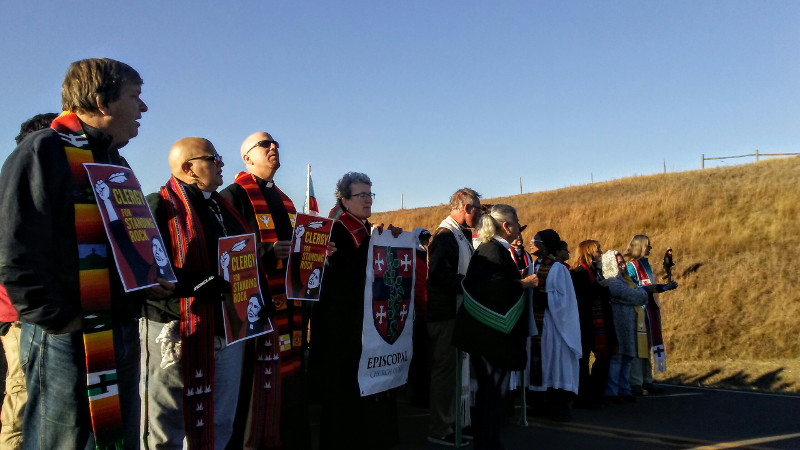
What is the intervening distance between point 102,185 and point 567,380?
5.70 m

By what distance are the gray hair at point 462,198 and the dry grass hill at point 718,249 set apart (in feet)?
21.2

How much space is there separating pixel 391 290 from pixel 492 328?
0.82 metres

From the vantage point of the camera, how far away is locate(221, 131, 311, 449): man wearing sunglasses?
4.55 metres

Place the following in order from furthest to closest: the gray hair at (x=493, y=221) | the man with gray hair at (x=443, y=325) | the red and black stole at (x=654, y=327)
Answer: the red and black stole at (x=654, y=327) → the man with gray hair at (x=443, y=325) → the gray hair at (x=493, y=221)

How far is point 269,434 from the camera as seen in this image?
4266 millimetres

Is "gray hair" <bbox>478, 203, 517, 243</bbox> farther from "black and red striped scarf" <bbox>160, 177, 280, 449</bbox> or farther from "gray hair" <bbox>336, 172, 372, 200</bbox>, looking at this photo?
"black and red striped scarf" <bbox>160, 177, 280, 449</bbox>

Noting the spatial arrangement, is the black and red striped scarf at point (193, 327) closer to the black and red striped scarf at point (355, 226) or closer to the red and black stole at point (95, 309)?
the red and black stole at point (95, 309)

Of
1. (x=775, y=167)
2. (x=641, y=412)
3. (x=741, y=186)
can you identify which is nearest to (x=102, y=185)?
(x=641, y=412)

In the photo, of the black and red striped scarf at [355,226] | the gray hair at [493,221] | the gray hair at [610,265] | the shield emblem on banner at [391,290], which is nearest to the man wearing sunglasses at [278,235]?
the black and red striped scarf at [355,226]

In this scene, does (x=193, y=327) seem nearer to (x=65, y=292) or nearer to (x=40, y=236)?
(x=65, y=292)

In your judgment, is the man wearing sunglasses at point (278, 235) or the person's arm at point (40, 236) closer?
the person's arm at point (40, 236)

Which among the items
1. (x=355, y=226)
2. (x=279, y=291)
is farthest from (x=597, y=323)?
(x=279, y=291)

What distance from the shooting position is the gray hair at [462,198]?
6.20 meters

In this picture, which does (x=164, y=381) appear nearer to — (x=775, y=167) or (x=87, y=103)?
(x=87, y=103)
